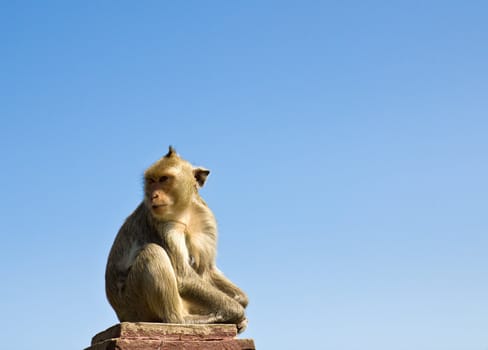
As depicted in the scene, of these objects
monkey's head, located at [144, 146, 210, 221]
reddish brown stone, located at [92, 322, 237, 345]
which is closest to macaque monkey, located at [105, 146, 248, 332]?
monkey's head, located at [144, 146, 210, 221]

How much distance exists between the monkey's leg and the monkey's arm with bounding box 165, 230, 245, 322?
14 centimetres

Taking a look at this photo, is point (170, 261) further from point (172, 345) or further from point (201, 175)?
point (201, 175)

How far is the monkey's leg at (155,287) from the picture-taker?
8.15 m

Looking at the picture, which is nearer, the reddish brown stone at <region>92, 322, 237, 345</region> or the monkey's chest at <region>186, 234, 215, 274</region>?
the reddish brown stone at <region>92, 322, 237, 345</region>

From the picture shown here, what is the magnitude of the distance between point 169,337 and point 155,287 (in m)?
0.62

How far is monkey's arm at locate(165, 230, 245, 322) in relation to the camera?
8.42m

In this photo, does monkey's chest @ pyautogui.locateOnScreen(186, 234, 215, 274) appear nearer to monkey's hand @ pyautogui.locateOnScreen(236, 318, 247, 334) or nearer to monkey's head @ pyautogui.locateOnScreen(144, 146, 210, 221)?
monkey's head @ pyautogui.locateOnScreen(144, 146, 210, 221)

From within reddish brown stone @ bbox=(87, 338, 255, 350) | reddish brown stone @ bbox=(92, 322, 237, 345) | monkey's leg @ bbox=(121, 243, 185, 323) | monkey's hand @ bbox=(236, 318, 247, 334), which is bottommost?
reddish brown stone @ bbox=(87, 338, 255, 350)

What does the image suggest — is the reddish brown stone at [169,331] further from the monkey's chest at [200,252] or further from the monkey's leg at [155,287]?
the monkey's chest at [200,252]

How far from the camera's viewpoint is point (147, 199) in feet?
29.2

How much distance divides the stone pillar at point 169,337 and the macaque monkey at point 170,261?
258 millimetres

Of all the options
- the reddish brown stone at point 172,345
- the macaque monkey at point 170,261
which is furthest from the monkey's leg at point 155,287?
the reddish brown stone at point 172,345

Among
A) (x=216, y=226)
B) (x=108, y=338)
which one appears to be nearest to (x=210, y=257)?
(x=216, y=226)

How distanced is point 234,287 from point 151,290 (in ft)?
4.77
